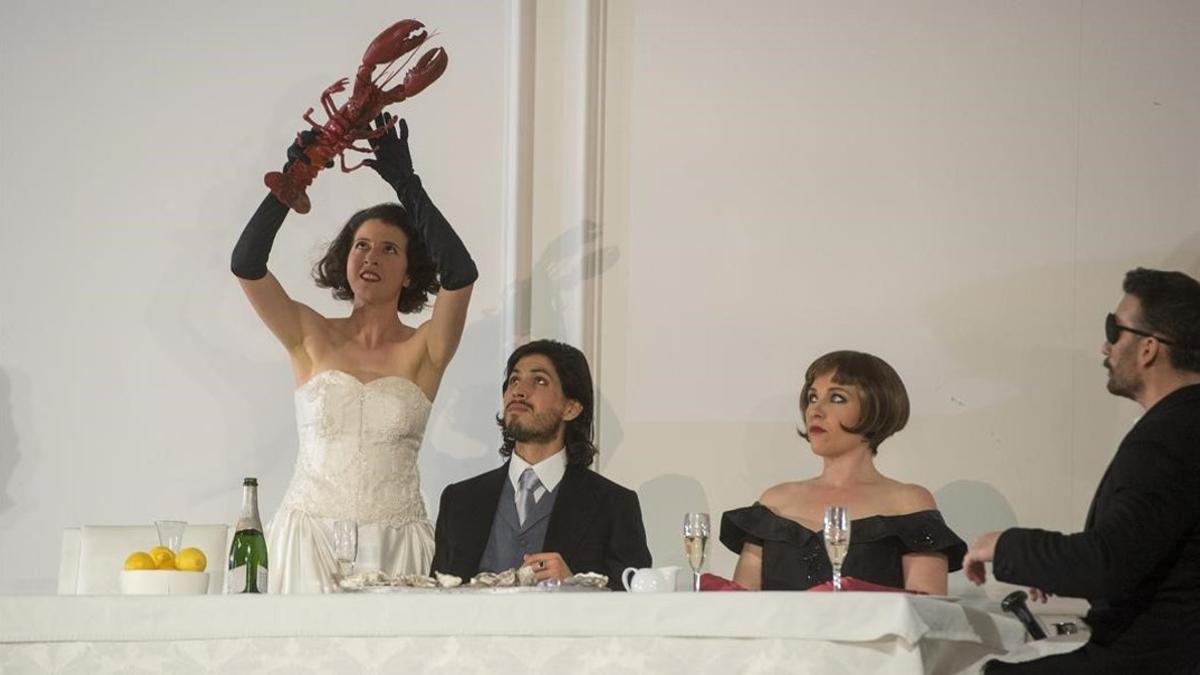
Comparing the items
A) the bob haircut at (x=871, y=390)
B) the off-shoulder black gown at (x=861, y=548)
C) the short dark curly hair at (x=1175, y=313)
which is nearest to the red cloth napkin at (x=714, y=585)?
the off-shoulder black gown at (x=861, y=548)

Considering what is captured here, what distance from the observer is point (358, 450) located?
4.56 meters

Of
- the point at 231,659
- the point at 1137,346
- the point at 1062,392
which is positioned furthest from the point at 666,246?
the point at 231,659

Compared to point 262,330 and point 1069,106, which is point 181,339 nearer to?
point 262,330

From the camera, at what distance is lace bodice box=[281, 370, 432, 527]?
14.9 ft

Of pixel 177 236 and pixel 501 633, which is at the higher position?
pixel 177 236

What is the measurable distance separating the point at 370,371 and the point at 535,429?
539 millimetres

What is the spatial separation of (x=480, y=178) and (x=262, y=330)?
0.84 m

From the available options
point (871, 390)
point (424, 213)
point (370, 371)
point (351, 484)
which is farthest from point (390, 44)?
point (871, 390)

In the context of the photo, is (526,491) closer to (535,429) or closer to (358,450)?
(535,429)

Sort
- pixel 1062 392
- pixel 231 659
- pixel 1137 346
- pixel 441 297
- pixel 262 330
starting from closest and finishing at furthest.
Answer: pixel 231 659 < pixel 1137 346 < pixel 441 297 < pixel 1062 392 < pixel 262 330

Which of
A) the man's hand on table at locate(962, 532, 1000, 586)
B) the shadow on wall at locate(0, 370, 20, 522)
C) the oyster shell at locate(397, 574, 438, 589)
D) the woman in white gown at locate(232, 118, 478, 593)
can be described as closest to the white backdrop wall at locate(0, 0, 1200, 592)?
the shadow on wall at locate(0, 370, 20, 522)

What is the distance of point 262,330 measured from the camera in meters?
5.55

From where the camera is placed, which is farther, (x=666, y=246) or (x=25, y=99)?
(x=25, y=99)

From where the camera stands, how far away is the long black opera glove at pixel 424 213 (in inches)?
180
